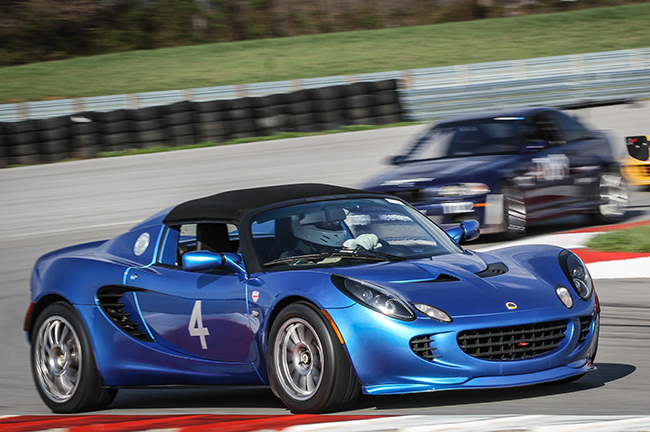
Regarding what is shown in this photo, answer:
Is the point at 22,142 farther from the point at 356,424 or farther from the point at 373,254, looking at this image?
the point at 356,424

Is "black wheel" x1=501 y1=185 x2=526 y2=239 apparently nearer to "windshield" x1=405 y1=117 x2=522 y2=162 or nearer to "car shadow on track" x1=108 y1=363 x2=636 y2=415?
"windshield" x1=405 y1=117 x2=522 y2=162

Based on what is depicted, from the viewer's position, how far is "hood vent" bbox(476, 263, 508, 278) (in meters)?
4.55

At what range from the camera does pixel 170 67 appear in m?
32.5

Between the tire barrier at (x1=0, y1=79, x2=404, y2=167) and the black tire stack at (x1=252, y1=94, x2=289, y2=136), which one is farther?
the black tire stack at (x1=252, y1=94, x2=289, y2=136)

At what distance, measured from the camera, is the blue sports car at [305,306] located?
408 cm

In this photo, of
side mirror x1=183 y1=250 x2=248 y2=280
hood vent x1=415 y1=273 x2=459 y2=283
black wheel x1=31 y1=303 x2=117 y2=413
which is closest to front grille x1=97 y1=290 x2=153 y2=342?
black wheel x1=31 y1=303 x2=117 y2=413

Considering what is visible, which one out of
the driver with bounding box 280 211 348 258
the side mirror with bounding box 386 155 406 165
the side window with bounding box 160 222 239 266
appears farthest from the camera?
the side mirror with bounding box 386 155 406 165

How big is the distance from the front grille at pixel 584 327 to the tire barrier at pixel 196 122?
15156 mm

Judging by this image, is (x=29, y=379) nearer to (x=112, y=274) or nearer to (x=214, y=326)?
(x=112, y=274)

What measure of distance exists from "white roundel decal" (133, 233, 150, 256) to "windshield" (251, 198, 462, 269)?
796 millimetres

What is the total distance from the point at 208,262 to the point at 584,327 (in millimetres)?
1869

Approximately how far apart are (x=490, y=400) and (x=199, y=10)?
136ft

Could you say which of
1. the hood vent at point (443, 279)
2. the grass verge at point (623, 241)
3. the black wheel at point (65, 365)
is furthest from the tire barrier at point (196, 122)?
the hood vent at point (443, 279)

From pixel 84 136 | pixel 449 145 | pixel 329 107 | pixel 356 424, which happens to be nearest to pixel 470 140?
pixel 449 145
